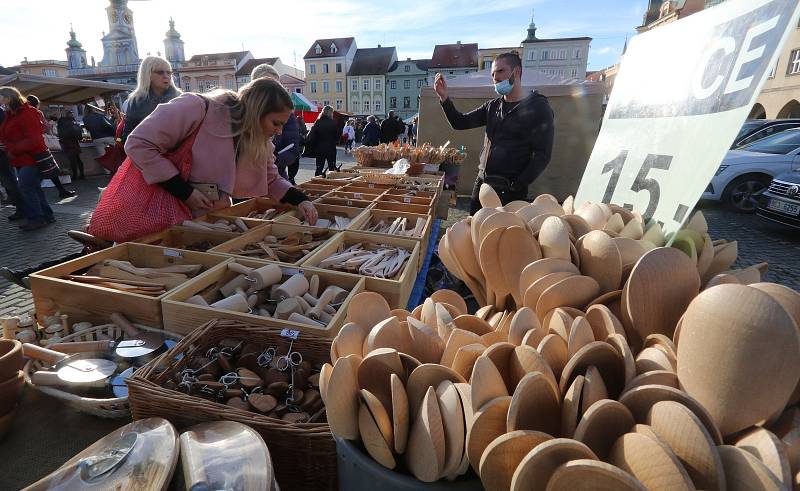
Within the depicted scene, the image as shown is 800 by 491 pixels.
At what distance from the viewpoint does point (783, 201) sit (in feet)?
17.2

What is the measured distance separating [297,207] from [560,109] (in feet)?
19.1

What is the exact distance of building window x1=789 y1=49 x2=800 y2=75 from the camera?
63.3 feet

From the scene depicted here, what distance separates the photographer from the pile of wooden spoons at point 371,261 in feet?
6.15

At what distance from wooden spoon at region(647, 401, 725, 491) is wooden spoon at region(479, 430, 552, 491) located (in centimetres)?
11

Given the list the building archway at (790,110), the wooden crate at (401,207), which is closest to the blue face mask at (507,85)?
the wooden crate at (401,207)

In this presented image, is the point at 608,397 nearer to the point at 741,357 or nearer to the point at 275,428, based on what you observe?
the point at 741,357

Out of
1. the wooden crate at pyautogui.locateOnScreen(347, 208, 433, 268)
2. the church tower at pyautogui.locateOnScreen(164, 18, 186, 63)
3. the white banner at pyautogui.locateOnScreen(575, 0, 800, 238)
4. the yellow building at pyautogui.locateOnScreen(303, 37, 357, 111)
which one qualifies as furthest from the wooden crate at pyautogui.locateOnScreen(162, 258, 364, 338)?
the church tower at pyautogui.locateOnScreen(164, 18, 186, 63)

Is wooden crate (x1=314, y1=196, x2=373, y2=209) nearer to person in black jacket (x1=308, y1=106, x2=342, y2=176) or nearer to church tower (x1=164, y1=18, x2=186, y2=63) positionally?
person in black jacket (x1=308, y1=106, x2=342, y2=176)

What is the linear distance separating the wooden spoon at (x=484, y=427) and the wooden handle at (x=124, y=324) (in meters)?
1.31

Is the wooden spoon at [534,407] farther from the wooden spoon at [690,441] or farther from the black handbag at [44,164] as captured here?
the black handbag at [44,164]

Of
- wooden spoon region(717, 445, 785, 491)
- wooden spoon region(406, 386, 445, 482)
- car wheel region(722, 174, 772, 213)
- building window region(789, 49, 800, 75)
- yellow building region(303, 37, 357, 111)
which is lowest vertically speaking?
car wheel region(722, 174, 772, 213)

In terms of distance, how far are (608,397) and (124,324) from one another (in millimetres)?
1483

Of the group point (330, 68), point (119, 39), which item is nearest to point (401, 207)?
point (330, 68)

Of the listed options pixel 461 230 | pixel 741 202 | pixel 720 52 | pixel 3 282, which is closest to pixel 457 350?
pixel 461 230
